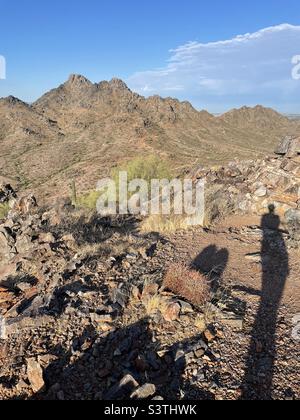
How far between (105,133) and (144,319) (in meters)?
48.3

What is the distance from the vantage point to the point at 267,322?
16.7 feet

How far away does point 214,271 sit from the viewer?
6.59 meters

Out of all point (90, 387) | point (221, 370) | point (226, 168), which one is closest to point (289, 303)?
point (221, 370)

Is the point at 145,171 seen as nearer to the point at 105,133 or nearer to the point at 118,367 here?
the point at 118,367

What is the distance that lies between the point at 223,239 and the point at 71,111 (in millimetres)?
63976

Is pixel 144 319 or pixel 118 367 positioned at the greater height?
pixel 144 319

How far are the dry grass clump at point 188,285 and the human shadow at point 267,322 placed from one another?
2.73 ft

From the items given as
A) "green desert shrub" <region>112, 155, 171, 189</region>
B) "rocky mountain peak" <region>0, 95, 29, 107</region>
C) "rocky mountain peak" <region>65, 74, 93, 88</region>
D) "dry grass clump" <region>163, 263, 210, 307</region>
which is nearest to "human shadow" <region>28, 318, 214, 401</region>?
"dry grass clump" <region>163, 263, 210, 307</region>

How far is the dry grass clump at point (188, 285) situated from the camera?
5.49 metres

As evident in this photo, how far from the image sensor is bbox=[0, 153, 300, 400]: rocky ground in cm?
406

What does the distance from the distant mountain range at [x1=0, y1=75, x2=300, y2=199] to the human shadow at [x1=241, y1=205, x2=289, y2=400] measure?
2442 cm

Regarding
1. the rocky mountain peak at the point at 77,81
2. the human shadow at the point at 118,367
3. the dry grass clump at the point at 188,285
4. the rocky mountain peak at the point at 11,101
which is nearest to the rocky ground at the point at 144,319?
the human shadow at the point at 118,367

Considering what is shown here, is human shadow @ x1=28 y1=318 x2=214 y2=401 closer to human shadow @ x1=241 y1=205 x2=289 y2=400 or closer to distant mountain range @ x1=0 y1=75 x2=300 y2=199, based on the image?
human shadow @ x1=241 y1=205 x2=289 y2=400

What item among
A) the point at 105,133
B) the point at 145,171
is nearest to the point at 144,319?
the point at 145,171
